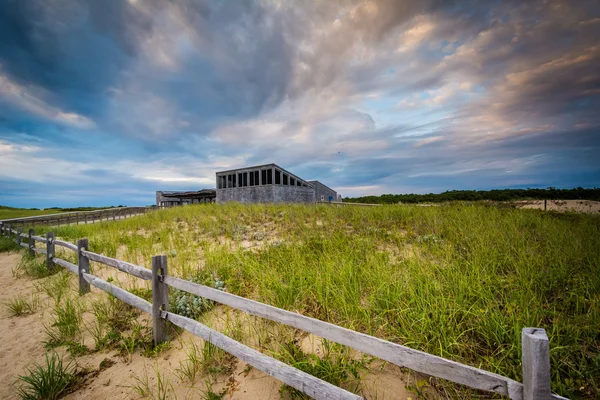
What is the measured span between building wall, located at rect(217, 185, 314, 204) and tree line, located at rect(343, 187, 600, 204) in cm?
1088

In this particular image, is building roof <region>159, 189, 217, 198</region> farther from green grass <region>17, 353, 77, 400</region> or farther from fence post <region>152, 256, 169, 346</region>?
green grass <region>17, 353, 77, 400</region>

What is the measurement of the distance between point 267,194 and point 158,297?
2161 centimetres

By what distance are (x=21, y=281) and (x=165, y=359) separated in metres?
8.11

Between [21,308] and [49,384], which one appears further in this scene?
[21,308]

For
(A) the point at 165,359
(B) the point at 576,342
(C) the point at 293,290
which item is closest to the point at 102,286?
(A) the point at 165,359

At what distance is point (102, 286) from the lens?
16.3 feet

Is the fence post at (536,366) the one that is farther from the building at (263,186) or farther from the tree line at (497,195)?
the tree line at (497,195)

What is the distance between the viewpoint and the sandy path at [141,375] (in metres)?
2.66

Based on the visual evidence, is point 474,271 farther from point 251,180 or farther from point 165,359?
point 251,180

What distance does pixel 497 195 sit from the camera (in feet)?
123

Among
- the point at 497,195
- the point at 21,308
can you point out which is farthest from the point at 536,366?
the point at 497,195

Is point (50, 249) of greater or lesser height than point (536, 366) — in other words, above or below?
below

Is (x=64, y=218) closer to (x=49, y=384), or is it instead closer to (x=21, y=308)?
(x=21, y=308)

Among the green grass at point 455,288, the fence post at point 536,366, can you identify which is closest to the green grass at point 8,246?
the green grass at point 455,288
